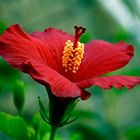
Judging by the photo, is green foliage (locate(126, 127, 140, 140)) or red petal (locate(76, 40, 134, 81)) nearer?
red petal (locate(76, 40, 134, 81))

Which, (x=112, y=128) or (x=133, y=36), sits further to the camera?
(x=133, y=36)

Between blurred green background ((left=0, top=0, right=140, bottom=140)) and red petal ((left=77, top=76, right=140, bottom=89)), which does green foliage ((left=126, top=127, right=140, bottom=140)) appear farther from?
red petal ((left=77, top=76, right=140, bottom=89))

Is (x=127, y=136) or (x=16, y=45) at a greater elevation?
(x=16, y=45)

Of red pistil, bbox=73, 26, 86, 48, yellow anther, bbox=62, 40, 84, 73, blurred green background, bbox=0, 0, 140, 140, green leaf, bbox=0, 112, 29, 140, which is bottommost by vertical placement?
blurred green background, bbox=0, 0, 140, 140

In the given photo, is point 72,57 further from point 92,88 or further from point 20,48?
point 92,88

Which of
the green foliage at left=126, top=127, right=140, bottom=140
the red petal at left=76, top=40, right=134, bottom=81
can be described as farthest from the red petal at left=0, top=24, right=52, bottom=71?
the green foliage at left=126, top=127, right=140, bottom=140

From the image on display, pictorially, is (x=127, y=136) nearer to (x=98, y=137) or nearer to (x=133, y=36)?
(x=98, y=137)

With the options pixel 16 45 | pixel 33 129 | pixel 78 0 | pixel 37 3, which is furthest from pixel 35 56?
pixel 37 3
